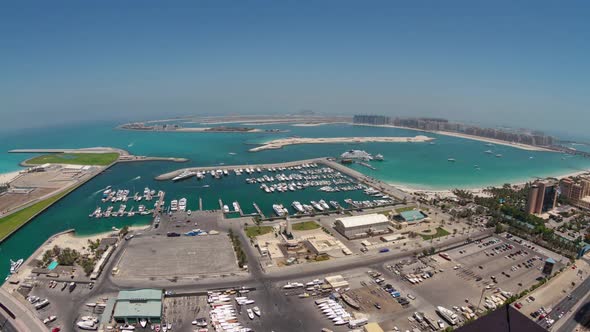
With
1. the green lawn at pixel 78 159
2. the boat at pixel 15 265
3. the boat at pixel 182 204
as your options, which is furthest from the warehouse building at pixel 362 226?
the green lawn at pixel 78 159

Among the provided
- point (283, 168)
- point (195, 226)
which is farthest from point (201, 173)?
point (195, 226)

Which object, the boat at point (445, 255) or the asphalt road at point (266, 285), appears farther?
the boat at point (445, 255)

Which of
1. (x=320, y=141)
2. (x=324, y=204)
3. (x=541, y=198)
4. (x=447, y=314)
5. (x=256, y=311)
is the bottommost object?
(x=256, y=311)

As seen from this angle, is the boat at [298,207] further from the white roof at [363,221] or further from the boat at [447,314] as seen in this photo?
the boat at [447,314]

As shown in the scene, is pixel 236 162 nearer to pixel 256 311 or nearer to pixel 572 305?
pixel 256 311

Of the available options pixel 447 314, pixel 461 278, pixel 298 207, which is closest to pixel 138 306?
pixel 447 314

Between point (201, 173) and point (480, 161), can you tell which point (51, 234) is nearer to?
point (201, 173)

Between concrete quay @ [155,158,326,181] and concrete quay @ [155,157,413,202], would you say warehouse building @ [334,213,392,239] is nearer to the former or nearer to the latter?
concrete quay @ [155,157,413,202]
